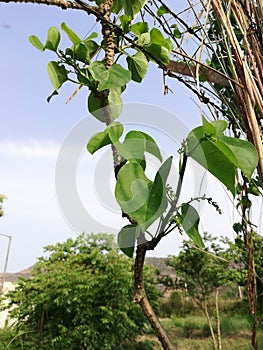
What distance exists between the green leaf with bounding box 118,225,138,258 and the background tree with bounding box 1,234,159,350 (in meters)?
2.31

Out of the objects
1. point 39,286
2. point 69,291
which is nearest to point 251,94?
point 69,291

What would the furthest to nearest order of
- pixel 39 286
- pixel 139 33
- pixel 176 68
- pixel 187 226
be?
pixel 39 286, pixel 176 68, pixel 139 33, pixel 187 226

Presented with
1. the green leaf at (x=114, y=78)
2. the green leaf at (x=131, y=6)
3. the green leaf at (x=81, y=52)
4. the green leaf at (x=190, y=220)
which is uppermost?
the green leaf at (x=131, y=6)

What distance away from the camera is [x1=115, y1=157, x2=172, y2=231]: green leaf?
13.4 inches

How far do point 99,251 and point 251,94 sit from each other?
300 centimetres

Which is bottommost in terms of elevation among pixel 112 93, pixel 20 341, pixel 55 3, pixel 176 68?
pixel 20 341

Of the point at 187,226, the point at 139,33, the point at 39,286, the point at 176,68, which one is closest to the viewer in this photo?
the point at 187,226

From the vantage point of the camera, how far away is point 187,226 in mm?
387

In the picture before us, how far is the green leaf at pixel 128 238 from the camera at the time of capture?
1.32 feet

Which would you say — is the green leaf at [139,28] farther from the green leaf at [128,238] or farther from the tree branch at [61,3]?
the green leaf at [128,238]

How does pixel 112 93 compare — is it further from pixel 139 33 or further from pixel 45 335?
pixel 45 335

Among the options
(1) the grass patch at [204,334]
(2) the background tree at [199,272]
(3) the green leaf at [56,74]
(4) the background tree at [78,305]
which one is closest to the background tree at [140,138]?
(3) the green leaf at [56,74]

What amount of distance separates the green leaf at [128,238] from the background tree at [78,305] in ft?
7.59

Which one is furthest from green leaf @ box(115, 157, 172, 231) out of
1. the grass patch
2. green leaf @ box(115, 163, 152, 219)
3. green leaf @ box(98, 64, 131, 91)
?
the grass patch
